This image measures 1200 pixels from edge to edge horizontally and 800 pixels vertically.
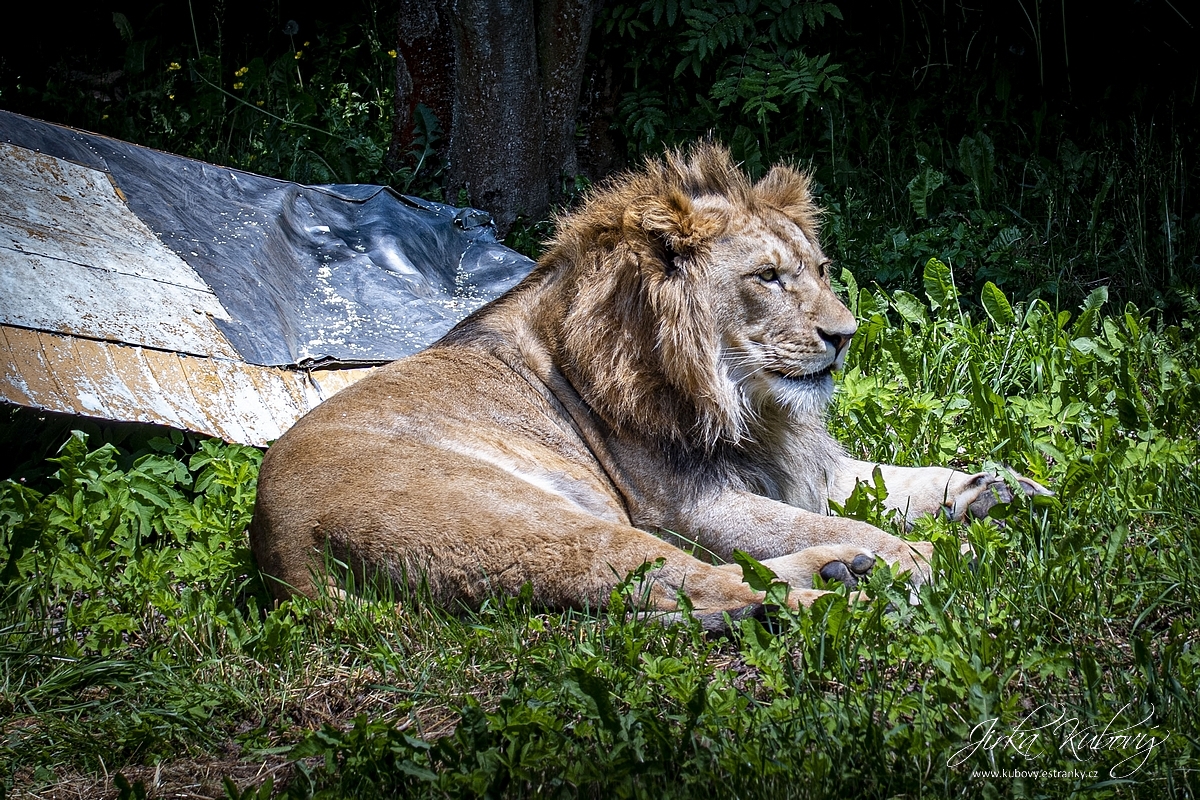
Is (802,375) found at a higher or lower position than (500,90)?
lower

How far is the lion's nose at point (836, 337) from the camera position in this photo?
3.70m

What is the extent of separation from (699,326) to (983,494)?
1.14m

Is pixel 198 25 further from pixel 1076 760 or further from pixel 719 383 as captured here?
pixel 1076 760

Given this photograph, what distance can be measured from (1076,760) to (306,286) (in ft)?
14.5

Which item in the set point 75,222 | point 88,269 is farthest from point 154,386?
point 75,222

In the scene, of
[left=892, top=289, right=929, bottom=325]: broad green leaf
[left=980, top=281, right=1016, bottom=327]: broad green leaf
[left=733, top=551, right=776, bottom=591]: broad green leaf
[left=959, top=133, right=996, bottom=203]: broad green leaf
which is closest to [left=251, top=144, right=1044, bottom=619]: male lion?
[left=733, top=551, right=776, bottom=591]: broad green leaf

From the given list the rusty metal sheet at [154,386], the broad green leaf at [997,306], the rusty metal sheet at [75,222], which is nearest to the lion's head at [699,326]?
the rusty metal sheet at [154,386]

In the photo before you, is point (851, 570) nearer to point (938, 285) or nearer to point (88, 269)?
→ point (938, 285)

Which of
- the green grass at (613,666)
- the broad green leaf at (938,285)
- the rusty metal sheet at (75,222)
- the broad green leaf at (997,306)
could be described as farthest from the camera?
the broad green leaf at (938,285)

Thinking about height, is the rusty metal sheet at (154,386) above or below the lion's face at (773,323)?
below

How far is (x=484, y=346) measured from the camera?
13.2 feet

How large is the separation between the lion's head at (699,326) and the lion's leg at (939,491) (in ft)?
1.60

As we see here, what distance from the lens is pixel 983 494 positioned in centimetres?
374

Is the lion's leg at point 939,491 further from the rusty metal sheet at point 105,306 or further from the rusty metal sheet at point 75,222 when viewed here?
the rusty metal sheet at point 75,222
